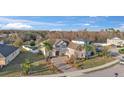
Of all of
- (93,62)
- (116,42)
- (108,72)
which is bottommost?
(108,72)

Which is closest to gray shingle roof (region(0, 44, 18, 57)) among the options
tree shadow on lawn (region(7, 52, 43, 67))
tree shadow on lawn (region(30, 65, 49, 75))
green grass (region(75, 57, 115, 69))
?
tree shadow on lawn (region(7, 52, 43, 67))

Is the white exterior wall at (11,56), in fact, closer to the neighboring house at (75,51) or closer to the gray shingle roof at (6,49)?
the gray shingle roof at (6,49)

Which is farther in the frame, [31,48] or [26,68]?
[31,48]

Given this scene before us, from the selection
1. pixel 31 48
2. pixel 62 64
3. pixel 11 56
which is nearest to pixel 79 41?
pixel 62 64

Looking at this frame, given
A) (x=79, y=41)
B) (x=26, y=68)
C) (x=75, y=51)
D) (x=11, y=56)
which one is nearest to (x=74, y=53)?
(x=75, y=51)

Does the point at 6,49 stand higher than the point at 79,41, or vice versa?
the point at 79,41

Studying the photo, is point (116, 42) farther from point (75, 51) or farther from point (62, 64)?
point (62, 64)

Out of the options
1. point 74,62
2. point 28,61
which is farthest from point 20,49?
point 74,62
